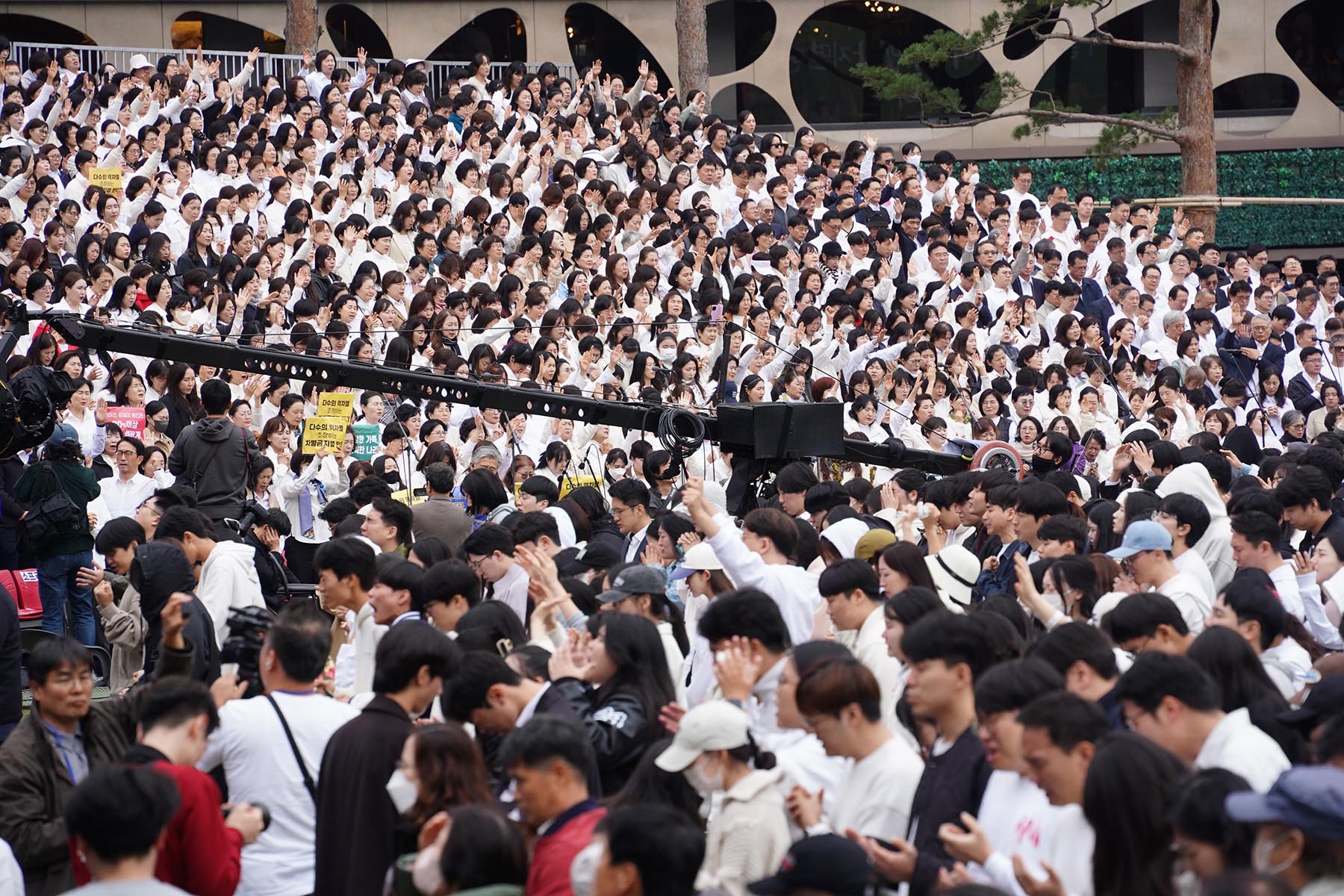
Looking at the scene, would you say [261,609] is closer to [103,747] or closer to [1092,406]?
[103,747]

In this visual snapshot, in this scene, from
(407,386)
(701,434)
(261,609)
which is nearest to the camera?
(261,609)

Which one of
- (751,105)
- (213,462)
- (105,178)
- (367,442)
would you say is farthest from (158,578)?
(751,105)

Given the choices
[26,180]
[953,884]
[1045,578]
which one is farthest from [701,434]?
[26,180]

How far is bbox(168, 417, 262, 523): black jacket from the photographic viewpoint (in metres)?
9.55

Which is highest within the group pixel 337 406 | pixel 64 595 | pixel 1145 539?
pixel 337 406

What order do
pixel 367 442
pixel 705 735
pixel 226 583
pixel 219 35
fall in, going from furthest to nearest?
pixel 219 35 → pixel 367 442 → pixel 226 583 → pixel 705 735

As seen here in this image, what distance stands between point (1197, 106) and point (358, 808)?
69.6ft

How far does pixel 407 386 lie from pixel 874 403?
4422 millimetres

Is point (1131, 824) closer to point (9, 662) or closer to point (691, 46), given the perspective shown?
point (9, 662)

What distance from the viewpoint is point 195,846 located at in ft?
13.6

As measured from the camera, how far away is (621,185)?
17562 millimetres

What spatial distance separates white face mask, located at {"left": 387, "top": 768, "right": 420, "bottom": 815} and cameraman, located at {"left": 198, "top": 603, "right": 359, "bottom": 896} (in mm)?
607

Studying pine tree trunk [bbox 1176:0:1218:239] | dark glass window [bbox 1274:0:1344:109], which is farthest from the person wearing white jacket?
dark glass window [bbox 1274:0:1344:109]

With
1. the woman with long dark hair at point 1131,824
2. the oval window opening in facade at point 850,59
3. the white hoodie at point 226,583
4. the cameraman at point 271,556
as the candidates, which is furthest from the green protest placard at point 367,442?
the oval window opening in facade at point 850,59
